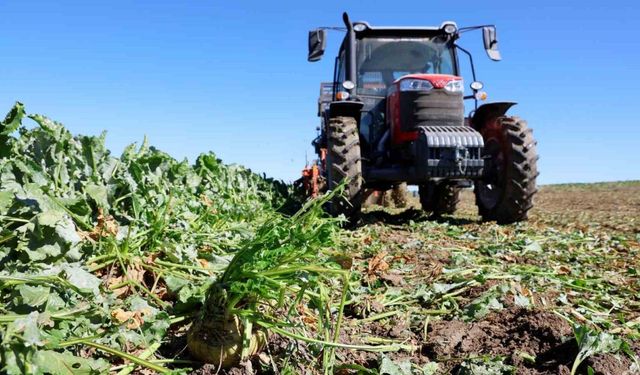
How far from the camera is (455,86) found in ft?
22.9

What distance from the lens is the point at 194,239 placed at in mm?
3094

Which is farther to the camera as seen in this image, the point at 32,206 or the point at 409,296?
the point at 409,296

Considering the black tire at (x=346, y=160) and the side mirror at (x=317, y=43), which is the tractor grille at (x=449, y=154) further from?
the side mirror at (x=317, y=43)

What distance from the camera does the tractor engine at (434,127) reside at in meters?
6.29

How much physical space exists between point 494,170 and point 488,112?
82 centimetres

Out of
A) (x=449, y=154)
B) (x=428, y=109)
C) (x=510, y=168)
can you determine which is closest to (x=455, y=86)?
(x=428, y=109)

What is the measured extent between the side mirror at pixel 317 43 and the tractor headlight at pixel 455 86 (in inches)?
64.5

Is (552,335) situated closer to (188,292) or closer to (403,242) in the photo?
(188,292)

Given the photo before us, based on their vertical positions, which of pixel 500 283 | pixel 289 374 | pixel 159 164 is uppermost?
pixel 159 164

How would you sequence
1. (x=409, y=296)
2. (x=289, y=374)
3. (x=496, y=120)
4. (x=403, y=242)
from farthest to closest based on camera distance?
(x=496, y=120) → (x=403, y=242) → (x=409, y=296) → (x=289, y=374)

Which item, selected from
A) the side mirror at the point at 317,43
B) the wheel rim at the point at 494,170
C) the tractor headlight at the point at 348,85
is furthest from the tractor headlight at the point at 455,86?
the side mirror at the point at 317,43

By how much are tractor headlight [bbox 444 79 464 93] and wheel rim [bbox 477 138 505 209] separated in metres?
0.76

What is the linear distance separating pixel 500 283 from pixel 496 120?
165 inches

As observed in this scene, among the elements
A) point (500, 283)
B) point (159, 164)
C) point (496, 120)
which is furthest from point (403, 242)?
point (496, 120)
